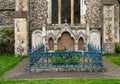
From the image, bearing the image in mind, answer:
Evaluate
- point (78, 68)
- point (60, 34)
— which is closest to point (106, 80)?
point (78, 68)

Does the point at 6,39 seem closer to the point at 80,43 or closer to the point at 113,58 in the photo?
the point at 80,43

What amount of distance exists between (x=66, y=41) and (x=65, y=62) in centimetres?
570

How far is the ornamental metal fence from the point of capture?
1286 centimetres

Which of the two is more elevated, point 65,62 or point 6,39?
point 6,39

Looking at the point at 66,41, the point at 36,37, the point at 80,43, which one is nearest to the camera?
the point at 66,41

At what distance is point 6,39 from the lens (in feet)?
66.3

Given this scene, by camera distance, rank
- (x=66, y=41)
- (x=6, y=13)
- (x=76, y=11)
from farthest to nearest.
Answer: (x=6, y=13)
(x=76, y=11)
(x=66, y=41)

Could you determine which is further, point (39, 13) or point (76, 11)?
point (76, 11)

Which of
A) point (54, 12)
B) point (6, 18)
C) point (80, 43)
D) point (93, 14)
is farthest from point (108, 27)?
point (6, 18)

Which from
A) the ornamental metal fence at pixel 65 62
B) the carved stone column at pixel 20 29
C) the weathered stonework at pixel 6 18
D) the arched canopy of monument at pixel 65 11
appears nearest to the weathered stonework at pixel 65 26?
the carved stone column at pixel 20 29

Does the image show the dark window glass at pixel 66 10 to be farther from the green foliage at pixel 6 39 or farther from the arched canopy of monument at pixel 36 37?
the green foliage at pixel 6 39

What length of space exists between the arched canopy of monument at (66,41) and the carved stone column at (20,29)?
2.39 m

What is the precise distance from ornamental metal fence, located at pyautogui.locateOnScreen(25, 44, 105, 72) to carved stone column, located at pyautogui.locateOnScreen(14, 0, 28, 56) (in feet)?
18.7

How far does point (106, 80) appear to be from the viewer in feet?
34.3
